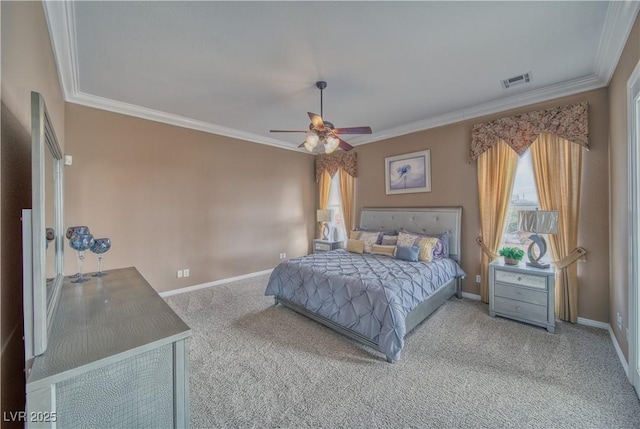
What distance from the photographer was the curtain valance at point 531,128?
118 inches

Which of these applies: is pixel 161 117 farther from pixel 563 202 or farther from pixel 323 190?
pixel 563 202

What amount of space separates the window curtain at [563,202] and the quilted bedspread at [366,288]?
3.62 ft

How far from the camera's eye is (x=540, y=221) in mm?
2920

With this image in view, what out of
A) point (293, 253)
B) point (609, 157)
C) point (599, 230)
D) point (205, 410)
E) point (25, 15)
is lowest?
point (205, 410)

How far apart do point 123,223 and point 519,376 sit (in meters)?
4.81

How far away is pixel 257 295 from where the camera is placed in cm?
407

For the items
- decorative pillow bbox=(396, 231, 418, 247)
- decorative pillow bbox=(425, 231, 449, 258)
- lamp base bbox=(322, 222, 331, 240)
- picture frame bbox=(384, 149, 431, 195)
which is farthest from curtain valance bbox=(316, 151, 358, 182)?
decorative pillow bbox=(425, 231, 449, 258)

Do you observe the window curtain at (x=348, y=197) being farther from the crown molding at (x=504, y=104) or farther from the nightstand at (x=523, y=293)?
the nightstand at (x=523, y=293)

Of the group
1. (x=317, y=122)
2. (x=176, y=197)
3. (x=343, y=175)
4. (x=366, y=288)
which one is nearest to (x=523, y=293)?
(x=366, y=288)

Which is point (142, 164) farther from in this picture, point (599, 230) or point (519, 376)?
point (599, 230)

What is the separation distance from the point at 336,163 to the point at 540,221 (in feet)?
12.2

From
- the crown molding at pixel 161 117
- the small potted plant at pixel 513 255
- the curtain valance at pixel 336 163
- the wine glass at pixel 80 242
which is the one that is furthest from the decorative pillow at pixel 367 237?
the wine glass at pixel 80 242

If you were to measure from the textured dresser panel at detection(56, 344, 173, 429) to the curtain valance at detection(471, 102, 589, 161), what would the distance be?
4.25 metres

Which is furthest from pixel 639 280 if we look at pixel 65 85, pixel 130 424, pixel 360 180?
pixel 65 85
